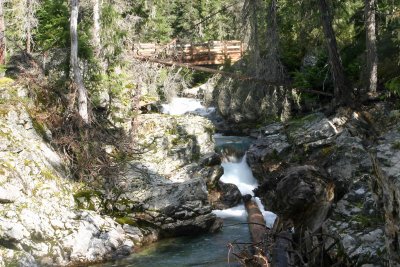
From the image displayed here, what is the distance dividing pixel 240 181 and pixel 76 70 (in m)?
8.62

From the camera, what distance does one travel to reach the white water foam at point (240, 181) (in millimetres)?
16078

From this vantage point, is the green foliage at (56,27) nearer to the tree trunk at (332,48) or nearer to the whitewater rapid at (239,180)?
the whitewater rapid at (239,180)

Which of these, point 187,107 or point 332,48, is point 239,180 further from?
point 187,107

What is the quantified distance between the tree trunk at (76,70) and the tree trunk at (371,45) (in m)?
10.3

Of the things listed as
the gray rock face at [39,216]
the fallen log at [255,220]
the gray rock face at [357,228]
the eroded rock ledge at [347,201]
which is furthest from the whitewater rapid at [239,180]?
the gray rock face at [357,228]

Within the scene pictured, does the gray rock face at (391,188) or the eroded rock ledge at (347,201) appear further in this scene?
the eroded rock ledge at (347,201)

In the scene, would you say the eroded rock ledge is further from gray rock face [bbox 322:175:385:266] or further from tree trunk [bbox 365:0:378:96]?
tree trunk [bbox 365:0:378:96]

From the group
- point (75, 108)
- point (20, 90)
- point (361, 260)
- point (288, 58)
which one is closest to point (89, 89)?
point (75, 108)

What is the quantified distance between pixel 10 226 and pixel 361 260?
8454 millimetres

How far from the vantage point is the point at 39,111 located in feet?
50.8

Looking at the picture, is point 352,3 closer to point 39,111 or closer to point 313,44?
point 313,44

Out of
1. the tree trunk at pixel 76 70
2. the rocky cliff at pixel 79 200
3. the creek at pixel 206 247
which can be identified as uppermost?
the tree trunk at pixel 76 70

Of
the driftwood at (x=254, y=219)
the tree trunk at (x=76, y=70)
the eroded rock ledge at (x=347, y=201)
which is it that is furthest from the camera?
the tree trunk at (x=76, y=70)

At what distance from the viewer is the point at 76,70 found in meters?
15.4
